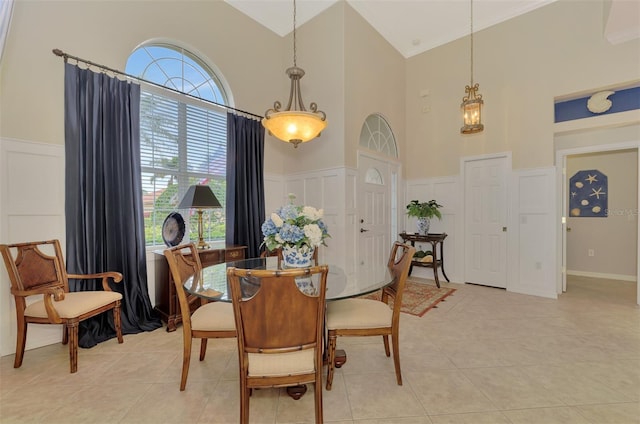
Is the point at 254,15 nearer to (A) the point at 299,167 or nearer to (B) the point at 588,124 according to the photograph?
(A) the point at 299,167

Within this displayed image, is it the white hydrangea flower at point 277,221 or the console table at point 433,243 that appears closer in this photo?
the white hydrangea flower at point 277,221

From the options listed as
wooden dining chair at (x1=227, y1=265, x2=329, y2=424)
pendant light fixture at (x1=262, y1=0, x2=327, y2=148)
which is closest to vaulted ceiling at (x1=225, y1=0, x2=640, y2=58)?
pendant light fixture at (x1=262, y1=0, x2=327, y2=148)

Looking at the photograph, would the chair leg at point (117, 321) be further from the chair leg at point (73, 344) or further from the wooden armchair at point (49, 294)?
the chair leg at point (73, 344)

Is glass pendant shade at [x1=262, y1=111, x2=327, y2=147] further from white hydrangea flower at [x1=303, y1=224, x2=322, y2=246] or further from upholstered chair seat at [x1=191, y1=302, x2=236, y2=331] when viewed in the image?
upholstered chair seat at [x1=191, y1=302, x2=236, y2=331]

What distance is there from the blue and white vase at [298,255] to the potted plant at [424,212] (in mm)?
3068

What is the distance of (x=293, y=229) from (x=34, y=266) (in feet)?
7.18

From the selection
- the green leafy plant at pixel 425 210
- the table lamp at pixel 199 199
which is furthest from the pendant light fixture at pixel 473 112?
the table lamp at pixel 199 199

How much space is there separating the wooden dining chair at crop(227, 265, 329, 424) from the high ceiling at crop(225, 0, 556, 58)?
4.10 meters

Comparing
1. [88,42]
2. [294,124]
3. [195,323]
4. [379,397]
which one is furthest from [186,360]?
[88,42]

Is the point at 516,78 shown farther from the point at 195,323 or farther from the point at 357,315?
the point at 195,323

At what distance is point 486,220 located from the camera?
443 centimetres

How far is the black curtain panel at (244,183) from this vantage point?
3668 millimetres

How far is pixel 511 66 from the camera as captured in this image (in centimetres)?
416

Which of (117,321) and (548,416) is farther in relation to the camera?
(117,321)
